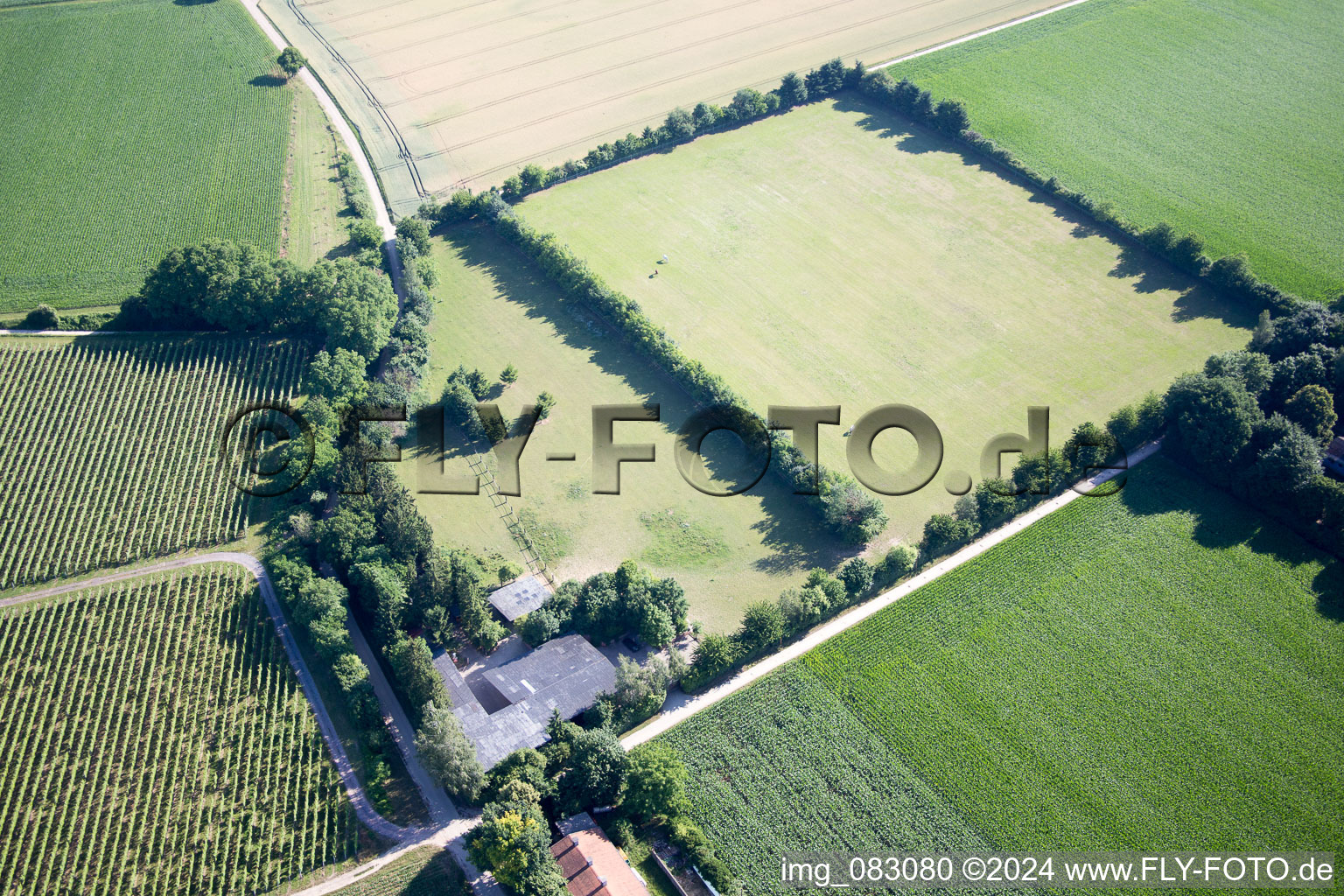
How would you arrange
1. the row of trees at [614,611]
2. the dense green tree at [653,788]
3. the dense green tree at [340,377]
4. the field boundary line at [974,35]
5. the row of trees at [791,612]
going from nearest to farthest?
the dense green tree at [653,788] < the row of trees at [791,612] < the row of trees at [614,611] < the dense green tree at [340,377] < the field boundary line at [974,35]

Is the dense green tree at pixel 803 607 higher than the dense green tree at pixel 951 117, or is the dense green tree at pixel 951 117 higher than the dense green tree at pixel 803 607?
the dense green tree at pixel 951 117

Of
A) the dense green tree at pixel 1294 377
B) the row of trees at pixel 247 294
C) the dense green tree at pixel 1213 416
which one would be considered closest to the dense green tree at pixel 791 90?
the row of trees at pixel 247 294

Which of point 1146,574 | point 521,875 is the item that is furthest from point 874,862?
point 1146,574

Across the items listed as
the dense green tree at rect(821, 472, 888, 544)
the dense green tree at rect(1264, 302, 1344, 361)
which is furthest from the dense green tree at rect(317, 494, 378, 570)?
the dense green tree at rect(1264, 302, 1344, 361)

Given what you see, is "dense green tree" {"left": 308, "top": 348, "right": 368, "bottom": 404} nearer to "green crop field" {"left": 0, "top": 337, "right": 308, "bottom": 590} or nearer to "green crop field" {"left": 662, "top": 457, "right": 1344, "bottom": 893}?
"green crop field" {"left": 0, "top": 337, "right": 308, "bottom": 590}

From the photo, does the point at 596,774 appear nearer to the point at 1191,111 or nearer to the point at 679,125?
the point at 679,125

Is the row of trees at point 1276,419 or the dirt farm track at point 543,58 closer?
the row of trees at point 1276,419

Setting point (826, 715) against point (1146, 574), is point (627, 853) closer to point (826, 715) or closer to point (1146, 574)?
point (826, 715)
